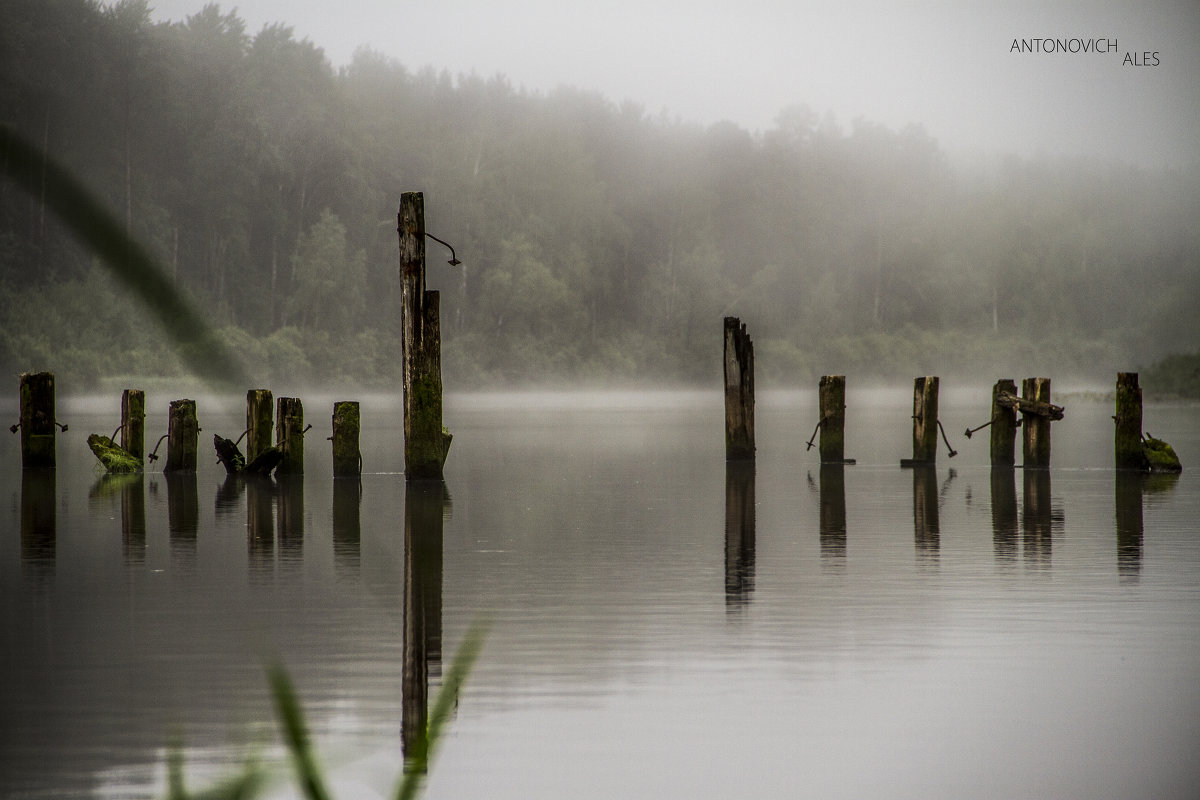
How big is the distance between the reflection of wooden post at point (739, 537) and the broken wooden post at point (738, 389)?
1.25 metres

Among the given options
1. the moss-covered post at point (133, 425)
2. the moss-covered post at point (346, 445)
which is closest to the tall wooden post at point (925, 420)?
the moss-covered post at point (346, 445)

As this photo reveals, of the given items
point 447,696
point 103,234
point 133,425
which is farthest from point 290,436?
point 103,234

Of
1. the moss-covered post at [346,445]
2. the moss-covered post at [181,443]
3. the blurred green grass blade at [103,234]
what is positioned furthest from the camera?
the moss-covered post at [181,443]

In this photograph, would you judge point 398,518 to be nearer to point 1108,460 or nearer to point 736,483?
point 736,483

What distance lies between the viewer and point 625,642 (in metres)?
7.30

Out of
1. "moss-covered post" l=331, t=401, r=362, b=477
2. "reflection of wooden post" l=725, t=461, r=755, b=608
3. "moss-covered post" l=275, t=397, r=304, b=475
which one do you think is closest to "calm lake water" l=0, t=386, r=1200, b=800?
"reflection of wooden post" l=725, t=461, r=755, b=608

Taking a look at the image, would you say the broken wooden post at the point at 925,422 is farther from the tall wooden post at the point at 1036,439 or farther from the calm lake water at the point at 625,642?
the calm lake water at the point at 625,642

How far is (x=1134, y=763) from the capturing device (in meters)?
4.93

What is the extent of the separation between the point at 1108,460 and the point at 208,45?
81.9m

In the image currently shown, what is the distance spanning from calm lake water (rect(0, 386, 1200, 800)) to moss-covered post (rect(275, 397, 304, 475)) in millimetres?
2423

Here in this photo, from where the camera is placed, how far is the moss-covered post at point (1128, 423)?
19.0 meters

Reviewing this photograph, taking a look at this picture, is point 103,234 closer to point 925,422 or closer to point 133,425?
point 133,425

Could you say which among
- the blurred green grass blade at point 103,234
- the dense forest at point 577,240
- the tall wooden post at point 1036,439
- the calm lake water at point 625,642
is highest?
the dense forest at point 577,240

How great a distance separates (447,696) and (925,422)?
18503mm
